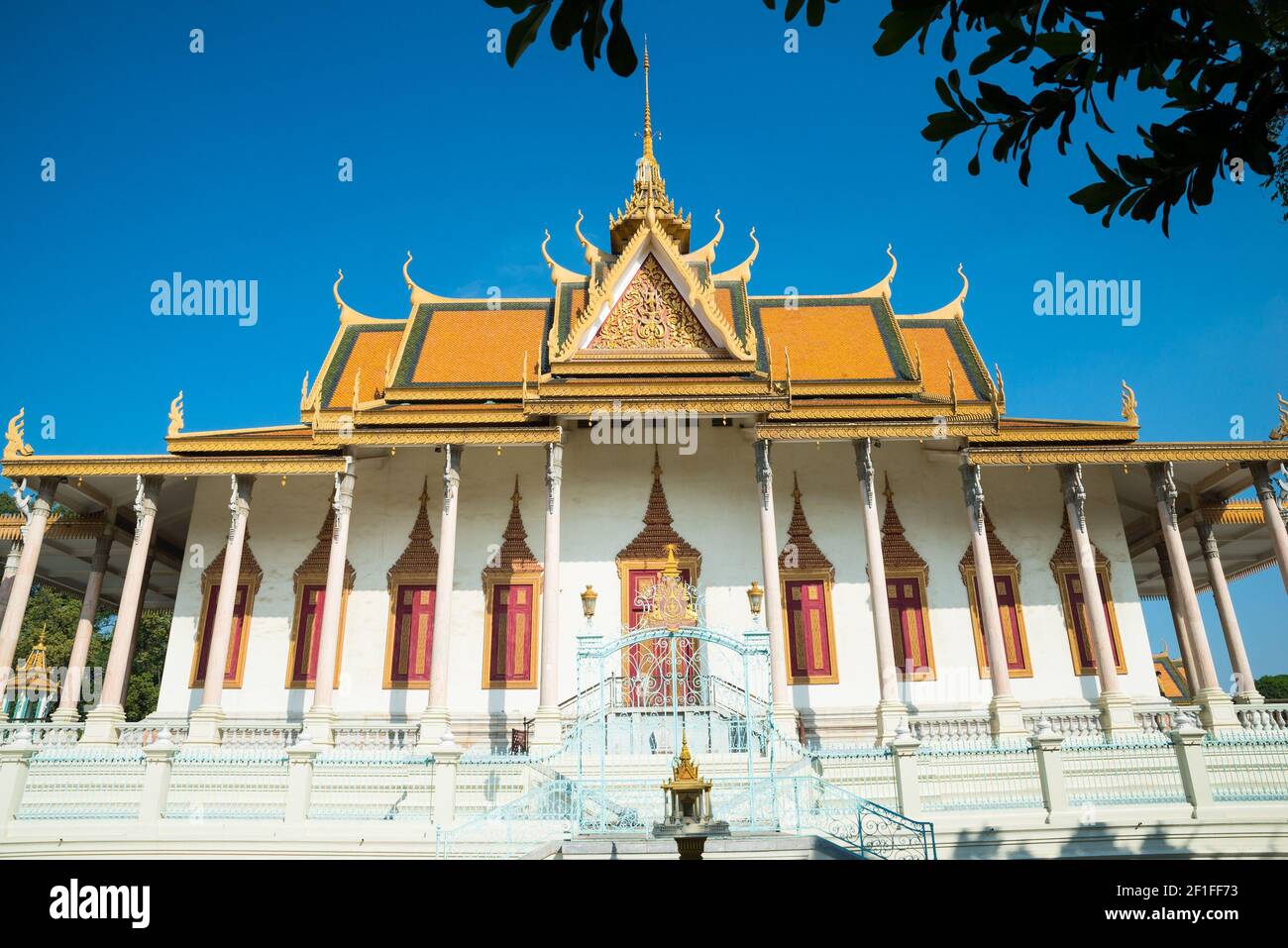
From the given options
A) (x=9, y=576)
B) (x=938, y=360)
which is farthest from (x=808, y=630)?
(x=9, y=576)

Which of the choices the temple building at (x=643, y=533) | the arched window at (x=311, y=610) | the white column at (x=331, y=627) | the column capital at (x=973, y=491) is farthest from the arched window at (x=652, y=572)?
the arched window at (x=311, y=610)

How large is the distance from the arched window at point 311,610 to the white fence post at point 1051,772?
38.3 feet

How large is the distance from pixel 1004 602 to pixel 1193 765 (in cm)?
702

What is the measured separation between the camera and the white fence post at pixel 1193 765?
9367mm

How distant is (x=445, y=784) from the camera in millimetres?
9625

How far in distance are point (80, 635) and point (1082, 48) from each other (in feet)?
59.2

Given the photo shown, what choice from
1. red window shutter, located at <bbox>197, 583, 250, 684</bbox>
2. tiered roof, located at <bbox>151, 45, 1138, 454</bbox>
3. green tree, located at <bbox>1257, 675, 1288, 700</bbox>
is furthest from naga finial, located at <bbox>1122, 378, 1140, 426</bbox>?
green tree, located at <bbox>1257, 675, 1288, 700</bbox>

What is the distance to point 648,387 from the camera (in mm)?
15547

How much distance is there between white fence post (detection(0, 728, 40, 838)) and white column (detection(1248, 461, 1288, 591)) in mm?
19150

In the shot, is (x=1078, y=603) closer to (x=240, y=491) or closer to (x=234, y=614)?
(x=240, y=491)

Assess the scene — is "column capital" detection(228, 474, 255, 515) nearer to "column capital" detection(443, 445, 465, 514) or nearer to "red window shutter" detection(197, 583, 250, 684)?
"red window shutter" detection(197, 583, 250, 684)

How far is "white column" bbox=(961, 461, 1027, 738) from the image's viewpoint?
45.0ft

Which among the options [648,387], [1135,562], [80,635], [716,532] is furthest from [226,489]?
[1135,562]
